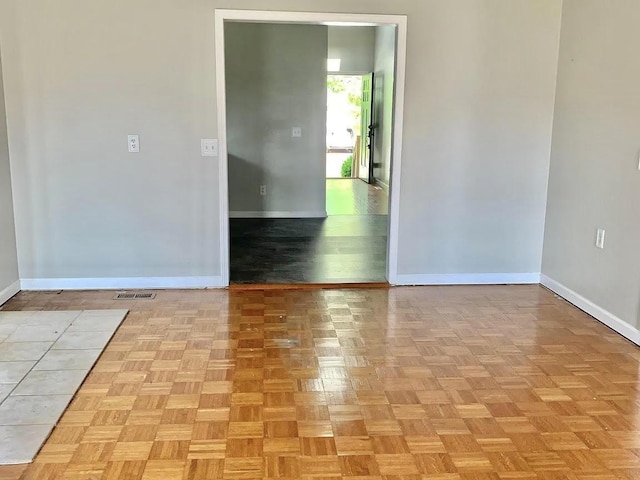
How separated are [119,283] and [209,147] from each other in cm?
117

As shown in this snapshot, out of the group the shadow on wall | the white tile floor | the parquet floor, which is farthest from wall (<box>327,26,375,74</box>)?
the white tile floor

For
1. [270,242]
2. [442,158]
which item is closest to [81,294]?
[270,242]

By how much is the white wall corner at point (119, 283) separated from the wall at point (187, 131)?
36 millimetres

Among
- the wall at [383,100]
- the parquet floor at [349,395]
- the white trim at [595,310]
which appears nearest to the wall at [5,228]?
the parquet floor at [349,395]

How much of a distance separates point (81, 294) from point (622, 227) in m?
3.49

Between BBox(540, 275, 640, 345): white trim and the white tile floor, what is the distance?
2.91m

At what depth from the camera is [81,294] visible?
396 cm

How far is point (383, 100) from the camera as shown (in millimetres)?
9430

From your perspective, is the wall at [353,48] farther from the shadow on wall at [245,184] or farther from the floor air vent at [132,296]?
the floor air vent at [132,296]

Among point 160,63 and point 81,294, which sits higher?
point 160,63

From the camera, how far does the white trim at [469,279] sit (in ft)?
14.0

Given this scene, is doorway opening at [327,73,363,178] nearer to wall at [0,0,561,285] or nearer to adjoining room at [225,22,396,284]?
adjoining room at [225,22,396,284]

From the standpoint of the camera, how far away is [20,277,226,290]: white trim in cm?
403

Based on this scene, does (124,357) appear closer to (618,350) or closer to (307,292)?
(307,292)
